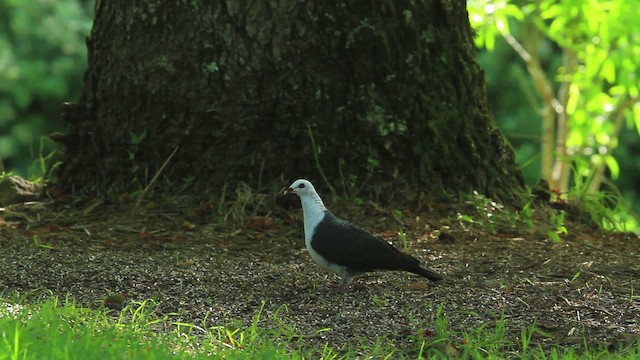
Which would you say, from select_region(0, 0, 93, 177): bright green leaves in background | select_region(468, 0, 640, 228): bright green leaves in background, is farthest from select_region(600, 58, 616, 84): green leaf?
select_region(0, 0, 93, 177): bright green leaves in background

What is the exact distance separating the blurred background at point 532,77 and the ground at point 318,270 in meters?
3.81

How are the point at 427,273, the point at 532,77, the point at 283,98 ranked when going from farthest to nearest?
the point at 532,77
the point at 283,98
the point at 427,273

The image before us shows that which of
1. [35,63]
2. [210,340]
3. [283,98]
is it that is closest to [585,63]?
[283,98]

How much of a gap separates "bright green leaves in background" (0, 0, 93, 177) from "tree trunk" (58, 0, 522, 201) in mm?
9272

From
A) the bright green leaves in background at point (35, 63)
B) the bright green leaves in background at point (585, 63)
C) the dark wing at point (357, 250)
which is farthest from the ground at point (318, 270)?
the bright green leaves in background at point (35, 63)

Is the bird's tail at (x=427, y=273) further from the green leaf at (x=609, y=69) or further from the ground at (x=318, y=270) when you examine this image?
the green leaf at (x=609, y=69)

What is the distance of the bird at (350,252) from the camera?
4.28m

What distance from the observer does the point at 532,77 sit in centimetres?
1236

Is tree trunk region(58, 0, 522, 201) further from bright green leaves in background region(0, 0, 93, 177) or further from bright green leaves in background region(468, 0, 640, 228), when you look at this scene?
bright green leaves in background region(0, 0, 93, 177)

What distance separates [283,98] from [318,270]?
116 cm

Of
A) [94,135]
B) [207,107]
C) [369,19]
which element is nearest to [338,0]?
[369,19]

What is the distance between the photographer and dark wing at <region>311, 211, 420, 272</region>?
428 centimetres

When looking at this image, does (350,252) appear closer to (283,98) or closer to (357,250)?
(357,250)

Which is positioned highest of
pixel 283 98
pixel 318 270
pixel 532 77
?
pixel 283 98
